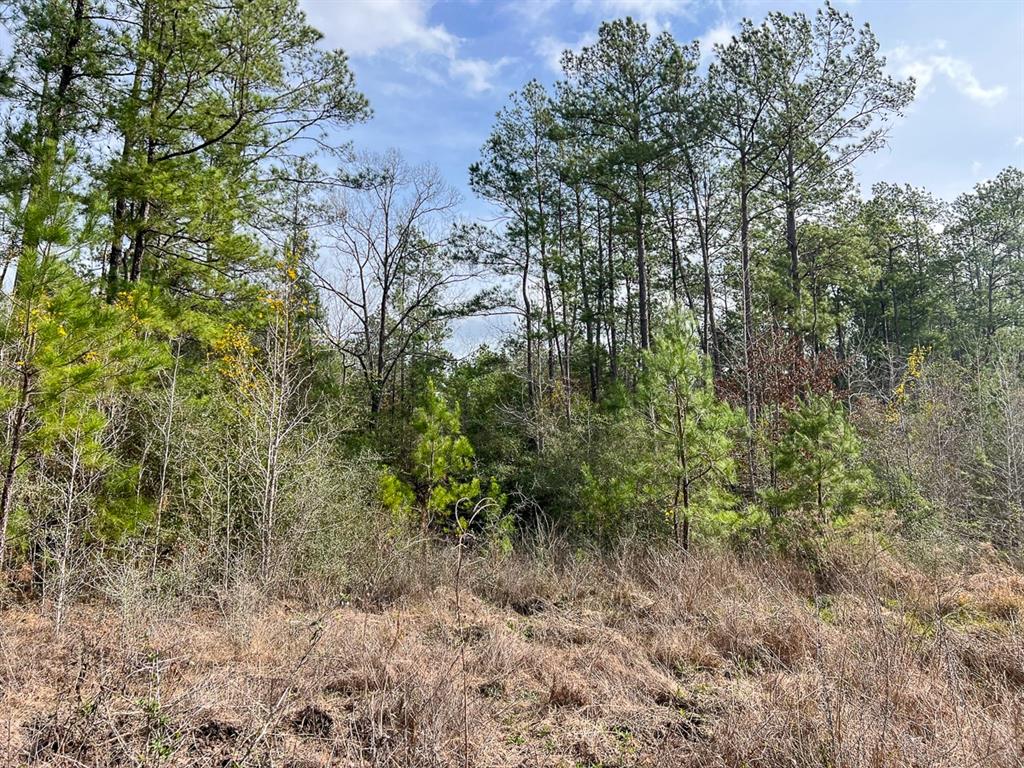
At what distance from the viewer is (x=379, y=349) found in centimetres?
1783

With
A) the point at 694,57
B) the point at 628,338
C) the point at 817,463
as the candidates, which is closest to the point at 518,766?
the point at 817,463

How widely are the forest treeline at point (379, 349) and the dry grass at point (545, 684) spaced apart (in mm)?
1339

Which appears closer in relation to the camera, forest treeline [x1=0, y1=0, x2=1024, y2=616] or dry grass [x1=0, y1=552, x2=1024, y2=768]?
dry grass [x1=0, y1=552, x2=1024, y2=768]

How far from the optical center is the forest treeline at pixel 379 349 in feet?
21.7

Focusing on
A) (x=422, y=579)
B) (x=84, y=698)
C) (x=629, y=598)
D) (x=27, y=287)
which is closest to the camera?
(x=84, y=698)

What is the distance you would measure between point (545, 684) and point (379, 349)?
1448cm

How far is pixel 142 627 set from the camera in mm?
5035

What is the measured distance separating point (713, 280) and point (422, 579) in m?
16.9

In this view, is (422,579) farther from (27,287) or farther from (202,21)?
(202,21)

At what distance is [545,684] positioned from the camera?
4590mm

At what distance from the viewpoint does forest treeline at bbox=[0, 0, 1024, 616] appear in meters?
6.60

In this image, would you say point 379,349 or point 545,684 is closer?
point 545,684

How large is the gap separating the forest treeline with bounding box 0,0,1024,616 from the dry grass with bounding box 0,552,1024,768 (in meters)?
1.34

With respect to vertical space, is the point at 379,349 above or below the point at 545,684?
above
